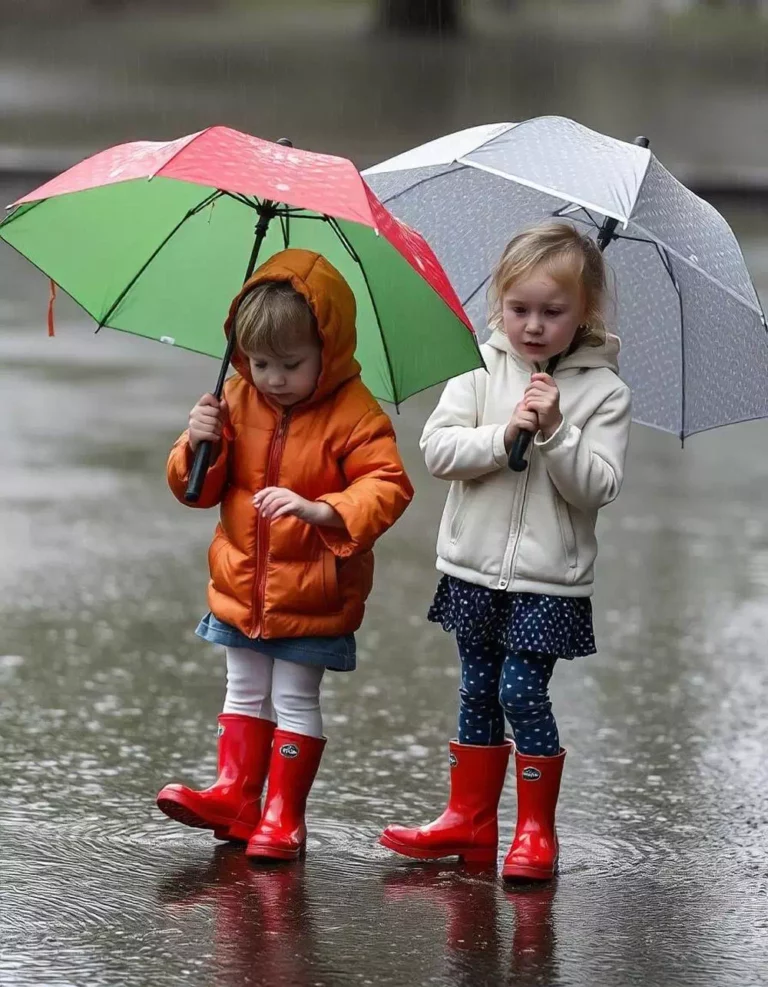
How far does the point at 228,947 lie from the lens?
3424mm

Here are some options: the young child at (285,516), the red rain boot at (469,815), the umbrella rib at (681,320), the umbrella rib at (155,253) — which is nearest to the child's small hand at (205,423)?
the young child at (285,516)

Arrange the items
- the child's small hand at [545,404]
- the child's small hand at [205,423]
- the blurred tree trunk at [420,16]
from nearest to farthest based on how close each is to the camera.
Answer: the child's small hand at [545,404], the child's small hand at [205,423], the blurred tree trunk at [420,16]

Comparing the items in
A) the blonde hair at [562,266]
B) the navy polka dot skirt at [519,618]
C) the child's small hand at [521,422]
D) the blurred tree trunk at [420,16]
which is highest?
the blurred tree trunk at [420,16]

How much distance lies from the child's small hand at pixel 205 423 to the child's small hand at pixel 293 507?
0.54ft

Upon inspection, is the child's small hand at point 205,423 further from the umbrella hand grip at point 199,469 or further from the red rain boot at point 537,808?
the red rain boot at point 537,808

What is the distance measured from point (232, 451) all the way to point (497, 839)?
1036 mm

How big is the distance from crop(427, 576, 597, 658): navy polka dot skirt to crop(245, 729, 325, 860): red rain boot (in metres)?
0.41

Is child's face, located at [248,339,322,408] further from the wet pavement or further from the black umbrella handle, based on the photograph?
the wet pavement

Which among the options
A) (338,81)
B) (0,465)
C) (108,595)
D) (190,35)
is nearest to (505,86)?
(338,81)

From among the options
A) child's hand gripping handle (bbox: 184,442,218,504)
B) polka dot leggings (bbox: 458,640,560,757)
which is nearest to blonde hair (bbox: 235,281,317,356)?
child's hand gripping handle (bbox: 184,442,218,504)

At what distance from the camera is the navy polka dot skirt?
3.88 meters

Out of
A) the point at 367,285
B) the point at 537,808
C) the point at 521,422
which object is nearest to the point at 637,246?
the point at 367,285

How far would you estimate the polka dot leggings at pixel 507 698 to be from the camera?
3908mm

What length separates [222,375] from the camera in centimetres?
390
